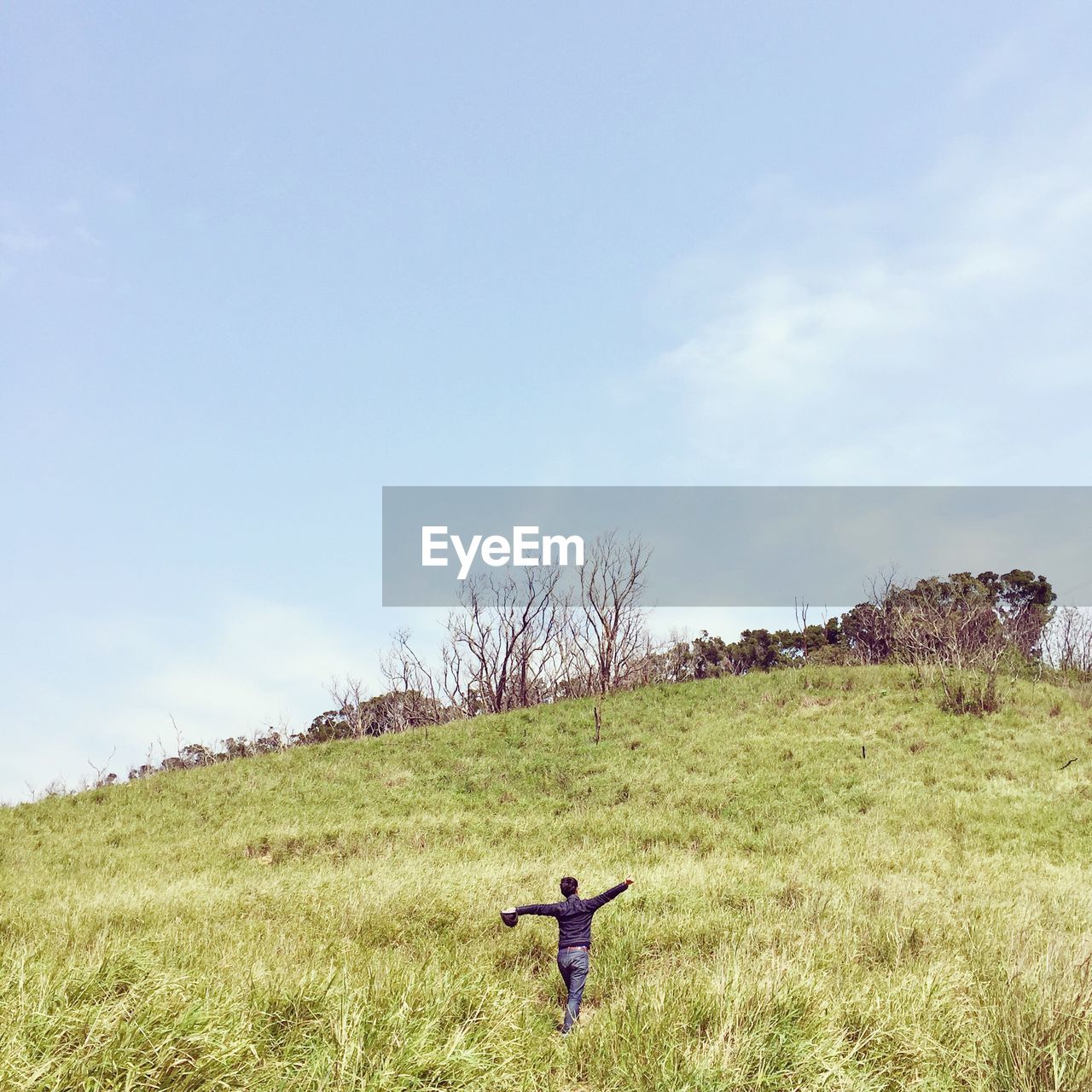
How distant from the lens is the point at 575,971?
258 inches

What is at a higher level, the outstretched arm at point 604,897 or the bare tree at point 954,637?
the bare tree at point 954,637

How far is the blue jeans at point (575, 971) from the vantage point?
6414 mm

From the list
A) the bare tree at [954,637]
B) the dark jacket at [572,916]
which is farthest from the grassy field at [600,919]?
the bare tree at [954,637]

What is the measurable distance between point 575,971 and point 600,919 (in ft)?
11.5

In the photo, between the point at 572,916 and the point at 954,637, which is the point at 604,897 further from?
the point at 954,637

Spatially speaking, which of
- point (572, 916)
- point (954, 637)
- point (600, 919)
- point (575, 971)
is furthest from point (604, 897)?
point (954, 637)

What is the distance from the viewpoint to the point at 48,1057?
3.76 meters

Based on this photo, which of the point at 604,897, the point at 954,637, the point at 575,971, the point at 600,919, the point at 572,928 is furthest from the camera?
the point at 954,637

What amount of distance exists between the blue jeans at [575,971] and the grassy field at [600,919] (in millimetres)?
388

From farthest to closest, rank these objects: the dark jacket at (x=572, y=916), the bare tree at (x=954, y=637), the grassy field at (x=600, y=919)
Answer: the bare tree at (x=954, y=637) → the dark jacket at (x=572, y=916) → the grassy field at (x=600, y=919)

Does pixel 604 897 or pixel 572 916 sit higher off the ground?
pixel 604 897

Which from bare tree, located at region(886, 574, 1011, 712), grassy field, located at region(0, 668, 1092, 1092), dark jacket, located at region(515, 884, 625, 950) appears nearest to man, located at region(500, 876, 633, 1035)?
dark jacket, located at region(515, 884, 625, 950)

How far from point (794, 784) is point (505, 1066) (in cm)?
2036

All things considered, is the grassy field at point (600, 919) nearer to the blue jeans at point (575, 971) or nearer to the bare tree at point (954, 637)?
the blue jeans at point (575, 971)
